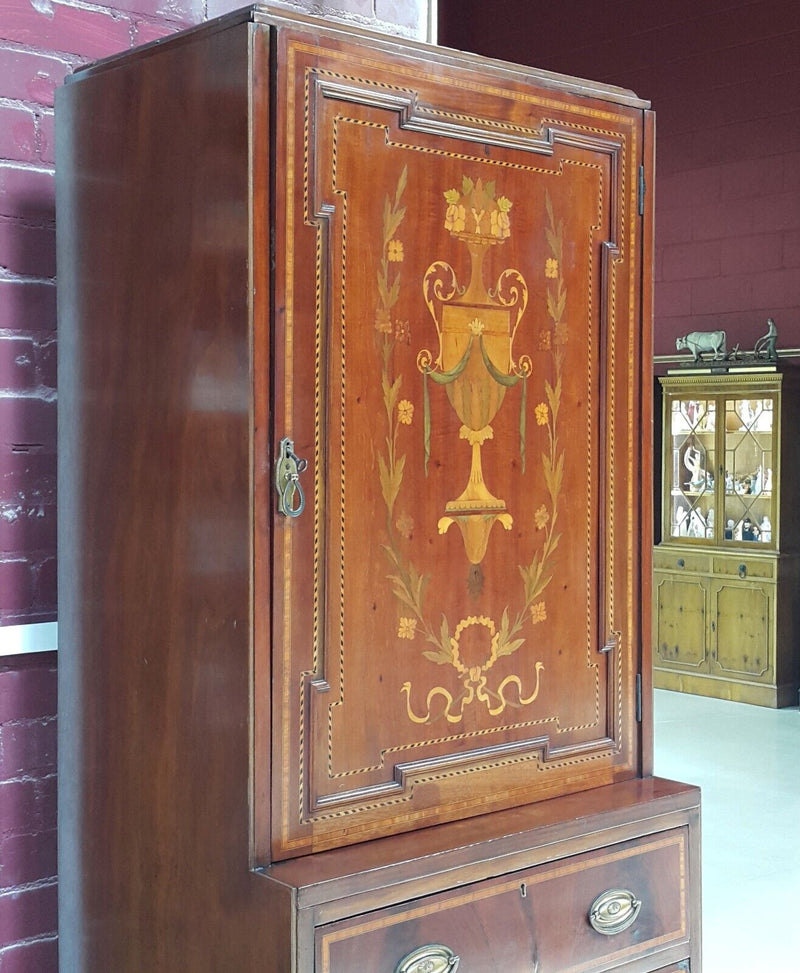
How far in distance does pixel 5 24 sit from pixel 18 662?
1.04m

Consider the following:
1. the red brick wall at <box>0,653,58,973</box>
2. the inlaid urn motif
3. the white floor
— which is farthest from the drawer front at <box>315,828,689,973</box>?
the white floor

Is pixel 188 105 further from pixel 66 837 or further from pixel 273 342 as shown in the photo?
pixel 66 837

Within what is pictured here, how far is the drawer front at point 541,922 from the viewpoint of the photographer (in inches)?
67.6

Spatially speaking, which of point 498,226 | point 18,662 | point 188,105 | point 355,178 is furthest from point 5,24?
point 18,662

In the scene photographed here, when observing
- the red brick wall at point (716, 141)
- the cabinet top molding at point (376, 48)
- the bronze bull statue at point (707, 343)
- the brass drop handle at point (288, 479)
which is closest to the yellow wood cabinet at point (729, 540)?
the bronze bull statue at point (707, 343)

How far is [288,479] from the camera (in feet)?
5.56

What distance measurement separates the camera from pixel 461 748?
6.35 ft

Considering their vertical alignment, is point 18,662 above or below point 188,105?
below

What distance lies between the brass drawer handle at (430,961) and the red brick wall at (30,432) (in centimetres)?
72

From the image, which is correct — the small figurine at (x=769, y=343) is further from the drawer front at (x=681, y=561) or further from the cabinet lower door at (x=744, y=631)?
the cabinet lower door at (x=744, y=631)

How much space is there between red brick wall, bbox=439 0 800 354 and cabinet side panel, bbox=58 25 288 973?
22.2ft

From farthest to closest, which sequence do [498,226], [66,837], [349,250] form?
1. [66,837]
2. [498,226]
3. [349,250]

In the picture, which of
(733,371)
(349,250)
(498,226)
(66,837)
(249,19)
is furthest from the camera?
(733,371)

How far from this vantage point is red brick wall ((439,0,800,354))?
26.3 ft
